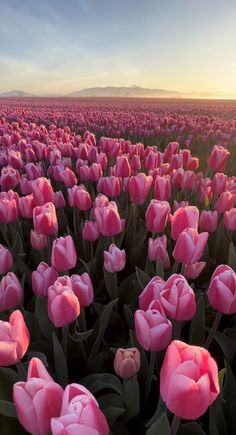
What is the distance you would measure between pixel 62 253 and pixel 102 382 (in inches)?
23.2

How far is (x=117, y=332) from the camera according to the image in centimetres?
227

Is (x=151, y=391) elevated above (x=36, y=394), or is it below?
below

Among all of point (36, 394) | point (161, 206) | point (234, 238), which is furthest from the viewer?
point (234, 238)

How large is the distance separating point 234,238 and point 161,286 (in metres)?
1.97

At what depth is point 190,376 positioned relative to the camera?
90cm

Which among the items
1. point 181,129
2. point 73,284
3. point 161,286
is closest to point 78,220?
point 73,284

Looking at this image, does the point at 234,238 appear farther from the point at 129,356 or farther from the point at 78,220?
the point at 129,356

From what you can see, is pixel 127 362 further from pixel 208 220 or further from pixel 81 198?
pixel 81 198

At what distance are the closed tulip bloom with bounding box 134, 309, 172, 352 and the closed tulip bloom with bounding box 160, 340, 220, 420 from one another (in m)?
0.37

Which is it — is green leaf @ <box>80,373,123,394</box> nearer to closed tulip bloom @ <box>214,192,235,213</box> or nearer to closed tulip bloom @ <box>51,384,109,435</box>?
closed tulip bloom @ <box>51,384,109,435</box>

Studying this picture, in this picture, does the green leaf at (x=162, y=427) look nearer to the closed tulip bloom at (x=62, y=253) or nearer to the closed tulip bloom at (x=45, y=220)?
the closed tulip bloom at (x=62, y=253)

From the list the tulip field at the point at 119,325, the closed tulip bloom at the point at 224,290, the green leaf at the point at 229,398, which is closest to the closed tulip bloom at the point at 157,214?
the tulip field at the point at 119,325

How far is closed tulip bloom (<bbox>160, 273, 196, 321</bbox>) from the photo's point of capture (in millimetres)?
1392

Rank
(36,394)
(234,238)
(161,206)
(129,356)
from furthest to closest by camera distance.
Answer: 1. (234,238)
2. (161,206)
3. (129,356)
4. (36,394)
